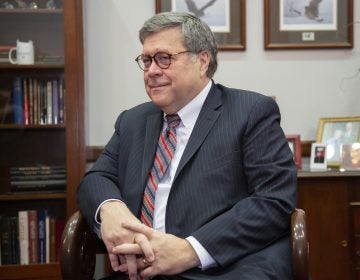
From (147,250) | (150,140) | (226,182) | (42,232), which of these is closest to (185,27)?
(150,140)

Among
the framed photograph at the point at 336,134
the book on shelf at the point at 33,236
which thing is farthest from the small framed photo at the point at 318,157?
the book on shelf at the point at 33,236

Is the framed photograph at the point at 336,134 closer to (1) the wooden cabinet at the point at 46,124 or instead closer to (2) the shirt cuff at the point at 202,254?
(1) the wooden cabinet at the point at 46,124

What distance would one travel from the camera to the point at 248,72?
282 cm

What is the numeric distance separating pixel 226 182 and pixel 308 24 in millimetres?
1670

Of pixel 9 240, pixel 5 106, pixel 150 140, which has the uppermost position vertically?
pixel 5 106

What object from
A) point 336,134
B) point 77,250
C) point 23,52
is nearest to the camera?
point 77,250

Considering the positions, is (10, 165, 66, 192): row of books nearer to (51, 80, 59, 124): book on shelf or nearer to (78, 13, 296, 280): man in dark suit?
(51, 80, 59, 124): book on shelf

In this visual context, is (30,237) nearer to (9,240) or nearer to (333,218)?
(9,240)

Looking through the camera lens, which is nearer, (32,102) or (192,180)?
(192,180)

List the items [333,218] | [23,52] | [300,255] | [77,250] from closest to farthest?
1. [300,255]
2. [77,250]
3. [333,218]
4. [23,52]

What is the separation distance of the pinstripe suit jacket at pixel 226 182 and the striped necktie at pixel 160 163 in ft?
0.07

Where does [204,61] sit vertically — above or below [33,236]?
above

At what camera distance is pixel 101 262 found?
110 inches

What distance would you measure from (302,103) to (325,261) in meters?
0.97
